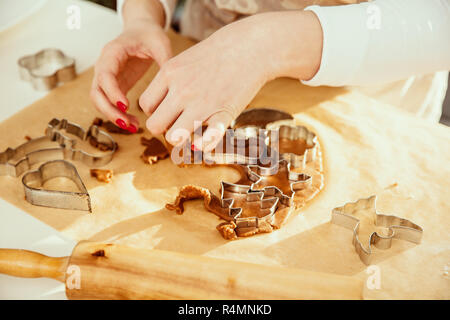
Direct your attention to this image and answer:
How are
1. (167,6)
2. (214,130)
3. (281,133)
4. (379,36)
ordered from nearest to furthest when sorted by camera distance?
(214,130), (379,36), (281,133), (167,6)

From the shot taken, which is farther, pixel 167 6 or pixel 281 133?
pixel 167 6

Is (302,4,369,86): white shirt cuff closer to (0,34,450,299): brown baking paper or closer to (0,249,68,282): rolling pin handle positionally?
(0,34,450,299): brown baking paper

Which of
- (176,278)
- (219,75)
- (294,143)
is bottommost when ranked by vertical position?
(176,278)

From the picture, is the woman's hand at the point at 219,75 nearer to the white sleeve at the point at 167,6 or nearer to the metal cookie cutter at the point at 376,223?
the metal cookie cutter at the point at 376,223

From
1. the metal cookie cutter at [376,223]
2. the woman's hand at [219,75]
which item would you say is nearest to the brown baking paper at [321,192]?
the metal cookie cutter at [376,223]

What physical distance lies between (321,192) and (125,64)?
52cm

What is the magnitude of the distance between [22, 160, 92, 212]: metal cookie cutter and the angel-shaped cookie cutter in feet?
0.15

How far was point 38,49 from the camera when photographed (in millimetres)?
1417

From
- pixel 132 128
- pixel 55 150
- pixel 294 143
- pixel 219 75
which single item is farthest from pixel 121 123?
pixel 294 143

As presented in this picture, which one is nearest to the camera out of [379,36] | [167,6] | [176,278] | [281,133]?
[176,278]

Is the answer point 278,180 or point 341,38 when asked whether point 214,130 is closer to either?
point 278,180
